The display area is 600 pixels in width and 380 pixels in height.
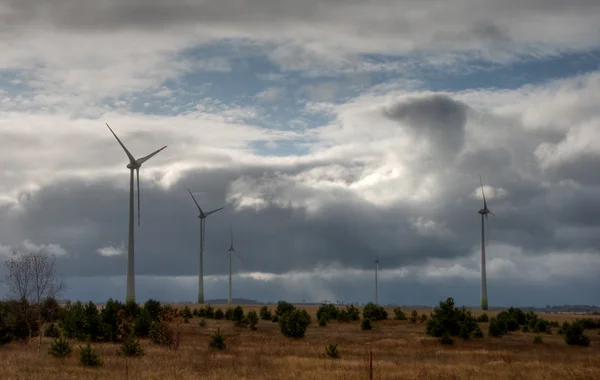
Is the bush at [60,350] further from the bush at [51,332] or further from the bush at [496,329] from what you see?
the bush at [496,329]

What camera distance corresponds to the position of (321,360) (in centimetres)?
4791

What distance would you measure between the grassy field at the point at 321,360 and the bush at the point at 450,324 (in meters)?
1.58

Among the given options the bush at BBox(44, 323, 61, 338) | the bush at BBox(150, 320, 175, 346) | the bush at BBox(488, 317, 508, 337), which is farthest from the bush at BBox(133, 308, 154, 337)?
the bush at BBox(488, 317, 508, 337)

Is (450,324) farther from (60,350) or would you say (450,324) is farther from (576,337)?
(60,350)

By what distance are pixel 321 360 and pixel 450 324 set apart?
30.9 meters

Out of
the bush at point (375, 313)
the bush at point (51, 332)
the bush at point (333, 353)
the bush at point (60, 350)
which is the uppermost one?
the bush at point (60, 350)

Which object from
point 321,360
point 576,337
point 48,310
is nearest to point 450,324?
point 576,337

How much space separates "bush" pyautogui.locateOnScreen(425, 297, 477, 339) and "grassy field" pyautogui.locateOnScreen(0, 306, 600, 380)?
5.17 feet

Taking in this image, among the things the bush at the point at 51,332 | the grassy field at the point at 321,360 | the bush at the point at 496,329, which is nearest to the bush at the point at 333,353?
the grassy field at the point at 321,360

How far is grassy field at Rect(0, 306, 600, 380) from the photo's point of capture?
1553 inches

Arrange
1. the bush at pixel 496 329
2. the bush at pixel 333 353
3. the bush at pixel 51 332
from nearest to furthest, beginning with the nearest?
the bush at pixel 333 353, the bush at pixel 51 332, the bush at pixel 496 329

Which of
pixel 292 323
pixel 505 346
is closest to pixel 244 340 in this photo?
pixel 292 323

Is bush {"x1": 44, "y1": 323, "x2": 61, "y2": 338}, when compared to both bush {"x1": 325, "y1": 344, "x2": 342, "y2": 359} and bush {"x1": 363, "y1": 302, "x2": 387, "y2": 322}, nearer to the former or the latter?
bush {"x1": 325, "y1": 344, "x2": 342, "y2": 359}

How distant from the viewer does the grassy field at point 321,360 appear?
129ft
